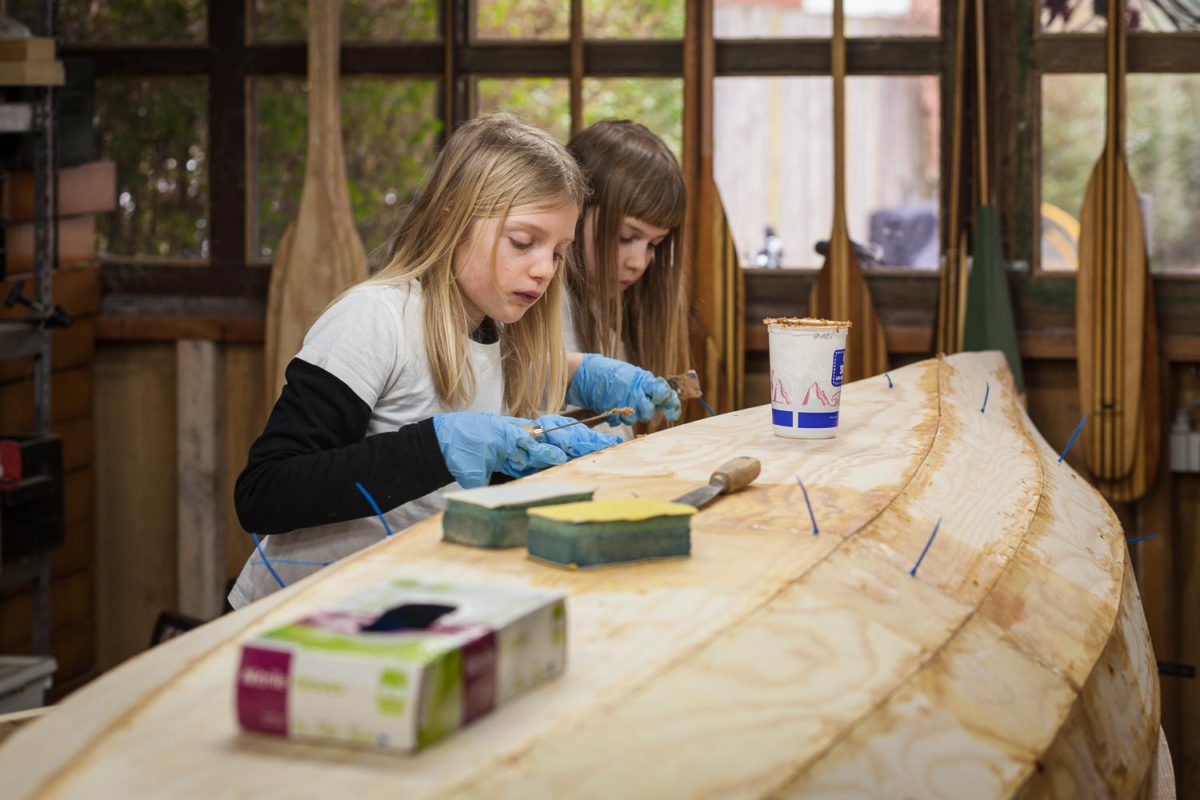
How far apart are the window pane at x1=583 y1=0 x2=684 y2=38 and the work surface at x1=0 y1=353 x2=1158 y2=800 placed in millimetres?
2151

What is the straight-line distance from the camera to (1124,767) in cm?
140

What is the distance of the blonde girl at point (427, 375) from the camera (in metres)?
1.82

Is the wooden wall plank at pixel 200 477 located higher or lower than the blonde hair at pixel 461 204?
lower

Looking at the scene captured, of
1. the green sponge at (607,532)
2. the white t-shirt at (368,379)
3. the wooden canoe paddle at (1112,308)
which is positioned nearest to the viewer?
the green sponge at (607,532)

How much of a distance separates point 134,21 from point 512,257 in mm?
2369

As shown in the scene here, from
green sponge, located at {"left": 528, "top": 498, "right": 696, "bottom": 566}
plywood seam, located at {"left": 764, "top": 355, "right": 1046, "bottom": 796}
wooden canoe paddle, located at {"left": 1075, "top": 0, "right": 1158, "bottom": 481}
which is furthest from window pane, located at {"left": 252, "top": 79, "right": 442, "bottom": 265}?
green sponge, located at {"left": 528, "top": 498, "right": 696, "bottom": 566}

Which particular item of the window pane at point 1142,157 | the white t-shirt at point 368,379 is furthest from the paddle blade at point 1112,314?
the white t-shirt at point 368,379

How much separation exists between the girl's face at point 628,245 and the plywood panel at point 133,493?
5.76 ft

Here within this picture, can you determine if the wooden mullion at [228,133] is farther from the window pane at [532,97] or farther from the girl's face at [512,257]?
the girl's face at [512,257]

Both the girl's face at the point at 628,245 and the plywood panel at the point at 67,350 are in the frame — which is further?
the plywood panel at the point at 67,350

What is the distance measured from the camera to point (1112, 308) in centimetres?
342

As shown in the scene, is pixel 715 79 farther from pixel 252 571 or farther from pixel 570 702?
pixel 570 702

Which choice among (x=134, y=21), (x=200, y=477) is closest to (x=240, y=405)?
(x=200, y=477)

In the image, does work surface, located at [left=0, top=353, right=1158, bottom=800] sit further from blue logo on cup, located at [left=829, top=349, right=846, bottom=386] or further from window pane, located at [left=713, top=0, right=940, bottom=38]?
window pane, located at [left=713, top=0, right=940, bottom=38]
